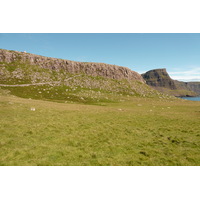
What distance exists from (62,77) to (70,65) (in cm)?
2707

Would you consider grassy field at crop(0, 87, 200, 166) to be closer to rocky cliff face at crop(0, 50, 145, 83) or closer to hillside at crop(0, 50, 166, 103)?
hillside at crop(0, 50, 166, 103)

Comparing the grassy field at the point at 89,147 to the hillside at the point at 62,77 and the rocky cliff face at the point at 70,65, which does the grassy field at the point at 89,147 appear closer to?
the hillside at the point at 62,77

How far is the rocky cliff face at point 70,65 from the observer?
115 metres

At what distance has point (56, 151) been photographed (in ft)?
34.9

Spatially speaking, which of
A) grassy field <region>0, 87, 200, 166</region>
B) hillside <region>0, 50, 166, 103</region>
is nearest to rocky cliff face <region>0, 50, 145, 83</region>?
hillside <region>0, 50, 166, 103</region>

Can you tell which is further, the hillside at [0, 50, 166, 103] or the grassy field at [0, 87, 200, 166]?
the hillside at [0, 50, 166, 103]

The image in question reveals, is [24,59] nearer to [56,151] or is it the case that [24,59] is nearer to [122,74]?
[122,74]

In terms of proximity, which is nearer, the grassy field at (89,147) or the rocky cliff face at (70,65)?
the grassy field at (89,147)

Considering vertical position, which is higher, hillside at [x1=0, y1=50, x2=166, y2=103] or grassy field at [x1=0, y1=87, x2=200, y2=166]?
hillside at [x1=0, y1=50, x2=166, y2=103]

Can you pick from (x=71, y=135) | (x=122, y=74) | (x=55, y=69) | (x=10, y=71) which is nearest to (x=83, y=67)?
(x=55, y=69)

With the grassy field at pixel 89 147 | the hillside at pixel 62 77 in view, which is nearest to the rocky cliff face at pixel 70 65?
the hillside at pixel 62 77

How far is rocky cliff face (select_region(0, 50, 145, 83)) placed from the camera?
115088 mm
